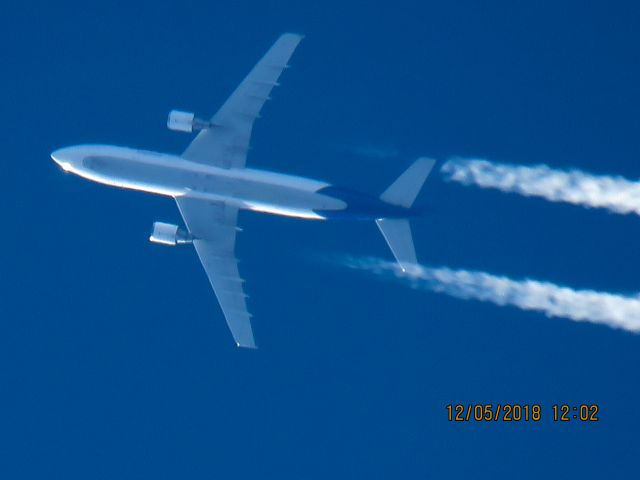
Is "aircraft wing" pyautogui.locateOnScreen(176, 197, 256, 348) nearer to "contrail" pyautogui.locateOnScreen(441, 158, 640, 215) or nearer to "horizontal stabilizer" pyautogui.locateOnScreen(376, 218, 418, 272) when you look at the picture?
"horizontal stabilizer" pyautogui.locateOnScreen(376, 218, 418, 272)

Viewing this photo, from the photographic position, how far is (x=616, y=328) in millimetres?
35938

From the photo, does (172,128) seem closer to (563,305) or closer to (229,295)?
(229,295)

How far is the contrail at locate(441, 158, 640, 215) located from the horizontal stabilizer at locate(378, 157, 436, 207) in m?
2.43

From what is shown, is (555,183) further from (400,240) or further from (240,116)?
(240,116)

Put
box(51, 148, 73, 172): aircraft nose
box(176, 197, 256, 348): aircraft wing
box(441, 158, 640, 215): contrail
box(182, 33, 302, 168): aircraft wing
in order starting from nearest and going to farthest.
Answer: box(182, 33, 302, 168): aircraft wing < box(51, 148, 73, 172): aircraft nose < box(176, 197, 256, 348): aircraft wing < box(441, 158, 640, 215): contrail

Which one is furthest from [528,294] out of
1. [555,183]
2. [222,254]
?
[222,254]

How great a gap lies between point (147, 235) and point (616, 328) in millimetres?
16785

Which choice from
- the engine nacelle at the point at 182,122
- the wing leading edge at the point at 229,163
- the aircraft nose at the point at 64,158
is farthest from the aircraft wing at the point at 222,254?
the aircraft nose at the point at 64,158

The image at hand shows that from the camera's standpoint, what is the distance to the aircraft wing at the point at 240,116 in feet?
112

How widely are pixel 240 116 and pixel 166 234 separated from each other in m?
4.67

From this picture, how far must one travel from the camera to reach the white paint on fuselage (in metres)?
34.0

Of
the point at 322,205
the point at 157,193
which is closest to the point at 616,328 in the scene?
the point at 322,205

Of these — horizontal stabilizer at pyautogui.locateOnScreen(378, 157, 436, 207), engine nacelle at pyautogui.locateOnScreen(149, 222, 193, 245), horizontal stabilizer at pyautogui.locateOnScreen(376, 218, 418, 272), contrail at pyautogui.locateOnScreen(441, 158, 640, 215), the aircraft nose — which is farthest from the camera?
contrail at pyautogui.locateOnScreen(441, 158, 640, 215)

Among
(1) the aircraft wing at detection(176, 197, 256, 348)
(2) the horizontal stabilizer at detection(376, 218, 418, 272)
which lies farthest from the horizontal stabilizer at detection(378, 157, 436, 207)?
(1) the aircraft wing at detection(176, 197, 256, 348)
